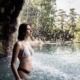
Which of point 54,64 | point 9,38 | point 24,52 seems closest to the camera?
point 24,52

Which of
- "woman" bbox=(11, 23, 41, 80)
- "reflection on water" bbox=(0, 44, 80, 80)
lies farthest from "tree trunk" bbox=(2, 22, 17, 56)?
"woman" bbox=(11, 23, 41, 80)

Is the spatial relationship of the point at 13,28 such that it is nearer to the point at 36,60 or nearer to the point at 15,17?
the point at 15,17

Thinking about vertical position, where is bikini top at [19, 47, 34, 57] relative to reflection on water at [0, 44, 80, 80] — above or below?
above

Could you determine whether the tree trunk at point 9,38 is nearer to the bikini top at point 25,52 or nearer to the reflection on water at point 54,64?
the reflection on water at point 54,64

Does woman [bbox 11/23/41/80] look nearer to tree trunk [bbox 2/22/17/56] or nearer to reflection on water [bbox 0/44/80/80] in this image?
reflection on water [bbox 0/44/80/80]

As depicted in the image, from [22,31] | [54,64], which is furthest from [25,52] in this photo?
[54,64]

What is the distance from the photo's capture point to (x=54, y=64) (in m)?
6.60

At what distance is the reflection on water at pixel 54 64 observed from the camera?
18.1ft

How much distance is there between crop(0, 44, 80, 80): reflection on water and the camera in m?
5.50

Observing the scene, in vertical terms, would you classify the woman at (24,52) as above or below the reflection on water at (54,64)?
above

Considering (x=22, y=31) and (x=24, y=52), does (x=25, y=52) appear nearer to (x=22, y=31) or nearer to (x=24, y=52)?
(x=24, y=52)

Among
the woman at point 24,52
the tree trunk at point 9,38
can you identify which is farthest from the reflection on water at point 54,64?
the woman at point 24,52

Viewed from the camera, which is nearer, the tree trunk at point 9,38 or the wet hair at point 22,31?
the wet hair at point 22,31

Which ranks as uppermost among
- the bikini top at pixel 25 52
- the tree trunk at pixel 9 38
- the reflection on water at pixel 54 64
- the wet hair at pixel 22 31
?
the wet hair at pixel 22 31
